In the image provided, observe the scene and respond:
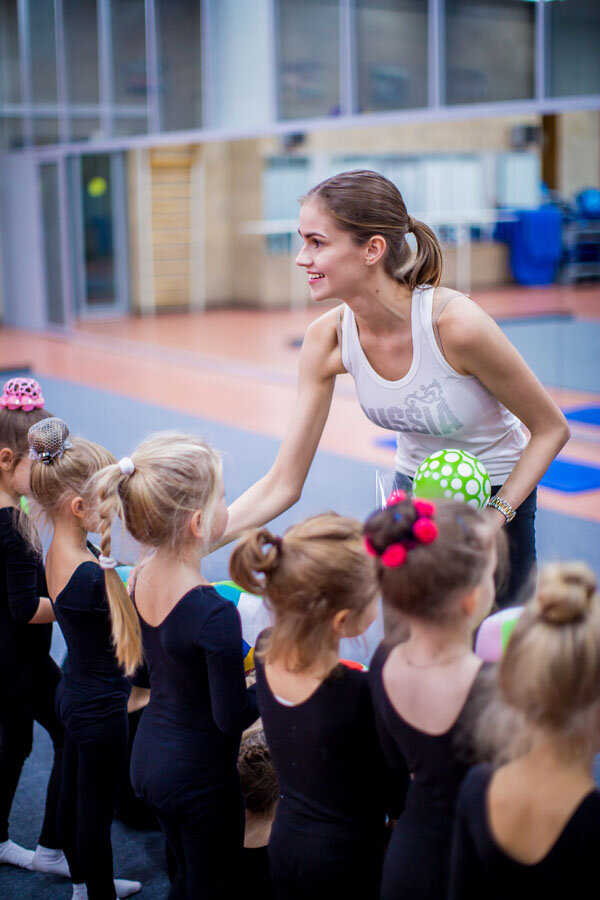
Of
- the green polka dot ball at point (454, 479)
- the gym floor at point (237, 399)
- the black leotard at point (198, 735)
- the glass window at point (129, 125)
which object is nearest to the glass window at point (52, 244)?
the gym floor at point (237, 399)

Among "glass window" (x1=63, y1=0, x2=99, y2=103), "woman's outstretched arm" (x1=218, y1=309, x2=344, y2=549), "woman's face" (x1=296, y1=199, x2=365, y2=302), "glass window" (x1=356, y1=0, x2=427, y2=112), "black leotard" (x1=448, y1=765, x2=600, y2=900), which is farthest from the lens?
"glass window" (x1=63, y1=0, x2=99, y2=103)

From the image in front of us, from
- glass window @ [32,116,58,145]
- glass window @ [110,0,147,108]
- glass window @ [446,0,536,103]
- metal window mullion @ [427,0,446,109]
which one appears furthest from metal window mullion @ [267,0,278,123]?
glass window @ [32,116,58,145]

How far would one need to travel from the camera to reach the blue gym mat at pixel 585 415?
22.1 feet

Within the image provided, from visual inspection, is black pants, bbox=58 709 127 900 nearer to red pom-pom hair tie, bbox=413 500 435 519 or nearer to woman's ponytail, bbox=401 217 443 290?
red pom-pom hair tie, bbox=413 500 435 519

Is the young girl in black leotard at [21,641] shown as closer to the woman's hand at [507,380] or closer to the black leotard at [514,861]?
the woman's hand at [507,380]

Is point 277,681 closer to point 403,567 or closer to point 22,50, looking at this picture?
point 403,567

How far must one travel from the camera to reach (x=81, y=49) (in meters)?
10.8

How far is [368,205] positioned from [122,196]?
1249cm

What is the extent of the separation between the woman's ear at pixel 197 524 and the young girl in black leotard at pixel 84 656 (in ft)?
0.88

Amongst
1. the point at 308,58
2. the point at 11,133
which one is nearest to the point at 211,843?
the point at 308,58

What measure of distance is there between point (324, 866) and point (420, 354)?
0.99m

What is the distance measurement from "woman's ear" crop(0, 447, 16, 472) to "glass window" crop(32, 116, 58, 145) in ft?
33.2

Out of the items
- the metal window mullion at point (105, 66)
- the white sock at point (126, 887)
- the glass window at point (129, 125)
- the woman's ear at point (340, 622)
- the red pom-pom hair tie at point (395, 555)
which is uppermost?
the metal window mullion at point (105, 66)

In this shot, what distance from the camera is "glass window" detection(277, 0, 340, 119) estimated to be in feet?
25.1
